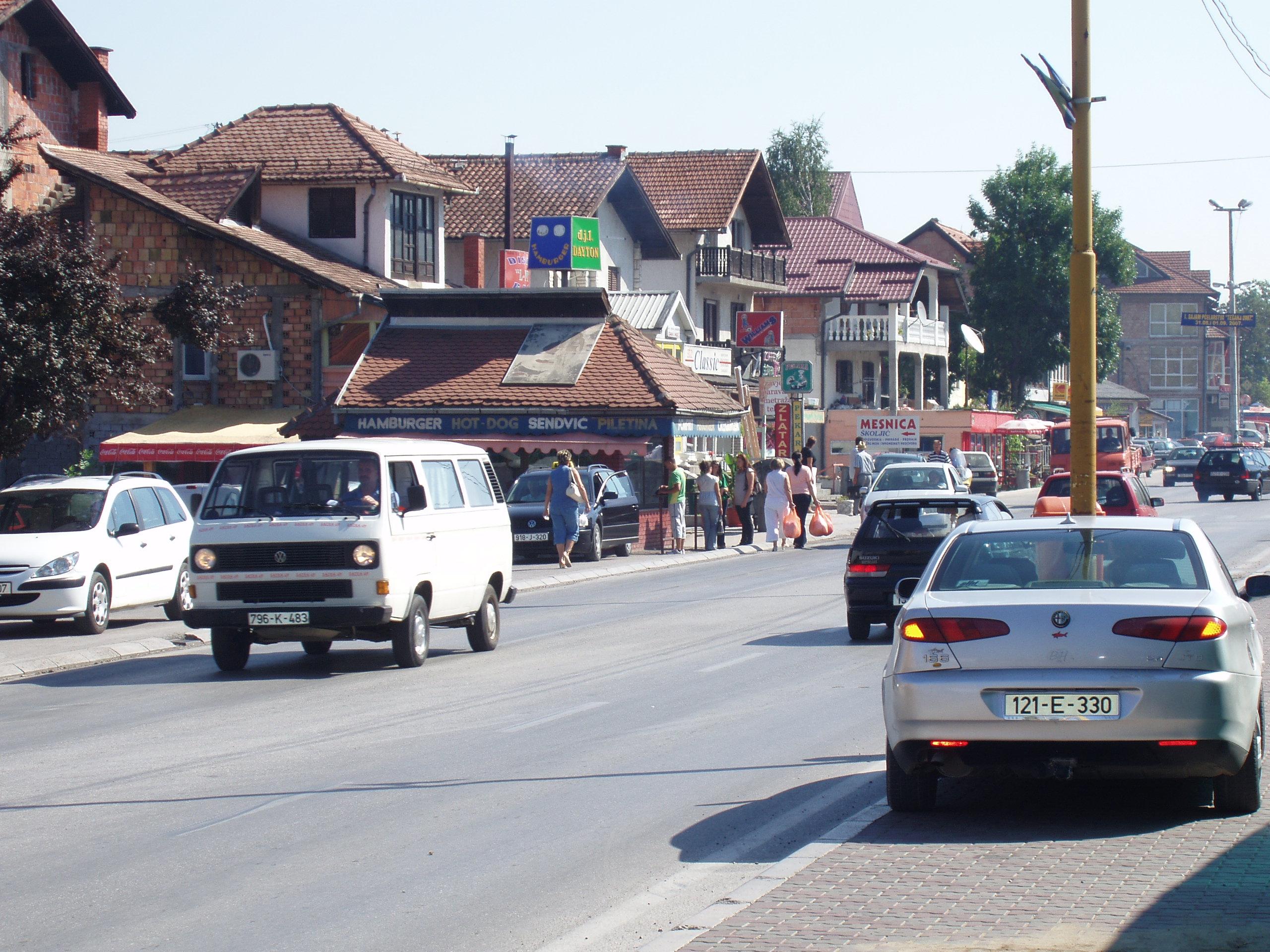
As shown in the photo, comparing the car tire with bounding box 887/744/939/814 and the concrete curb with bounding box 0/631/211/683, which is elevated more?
the car tire with bounding box 887/744/939/814

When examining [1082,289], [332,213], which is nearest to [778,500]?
[332,213]

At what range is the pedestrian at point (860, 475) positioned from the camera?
43312 mm

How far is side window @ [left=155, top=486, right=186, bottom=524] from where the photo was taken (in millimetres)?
20078

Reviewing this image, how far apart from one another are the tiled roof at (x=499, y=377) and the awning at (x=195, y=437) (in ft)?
8.71

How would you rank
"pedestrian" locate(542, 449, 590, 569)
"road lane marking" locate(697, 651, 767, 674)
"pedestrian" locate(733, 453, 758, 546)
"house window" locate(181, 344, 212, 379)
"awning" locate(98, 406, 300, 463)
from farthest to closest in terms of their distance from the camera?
1. "house window" locate(181, 344, 212, 379)
2. "awning" locate(98, 406, 300, 463)
3. "pedestrian" locate(733, 453, 758, 546)
4. "pedestrian" locate(542, 449, 590, 569)
5. "road lane marking" locate(697, 651, 767, 674)

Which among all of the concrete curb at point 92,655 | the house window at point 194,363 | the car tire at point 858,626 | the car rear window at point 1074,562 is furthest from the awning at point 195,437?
the car rear window at point 1074,562

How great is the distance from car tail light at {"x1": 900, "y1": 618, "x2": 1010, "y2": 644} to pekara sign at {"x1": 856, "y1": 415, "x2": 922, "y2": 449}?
45779 mm

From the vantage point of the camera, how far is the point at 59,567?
17.7 m

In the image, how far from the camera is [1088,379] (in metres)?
11.1

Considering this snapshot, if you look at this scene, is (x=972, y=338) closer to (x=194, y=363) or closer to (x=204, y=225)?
(x=194, y=363)

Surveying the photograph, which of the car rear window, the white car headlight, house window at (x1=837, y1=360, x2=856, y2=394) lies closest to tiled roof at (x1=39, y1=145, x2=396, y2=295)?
the white car headlight

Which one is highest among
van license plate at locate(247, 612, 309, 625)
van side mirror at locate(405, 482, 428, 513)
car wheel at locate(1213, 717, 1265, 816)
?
van side mirror at locate(405, 482, 428, 513)

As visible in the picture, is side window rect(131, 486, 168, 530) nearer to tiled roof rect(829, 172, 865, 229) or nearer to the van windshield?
the van windshield

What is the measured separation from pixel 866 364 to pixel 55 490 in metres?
61.4
